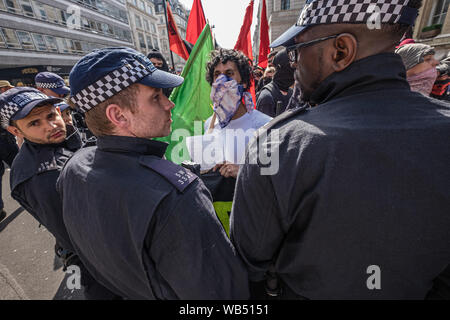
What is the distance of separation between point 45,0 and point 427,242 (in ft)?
117

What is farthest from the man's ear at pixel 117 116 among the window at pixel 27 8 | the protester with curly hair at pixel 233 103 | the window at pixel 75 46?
the window at pixel 75 46

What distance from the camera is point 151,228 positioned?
944 millimetres

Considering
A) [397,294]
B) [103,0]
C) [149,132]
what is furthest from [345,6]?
[103,0]

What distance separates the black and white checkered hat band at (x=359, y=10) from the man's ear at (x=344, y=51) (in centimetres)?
7

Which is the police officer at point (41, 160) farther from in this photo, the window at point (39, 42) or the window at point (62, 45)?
the window at point (62, 45)

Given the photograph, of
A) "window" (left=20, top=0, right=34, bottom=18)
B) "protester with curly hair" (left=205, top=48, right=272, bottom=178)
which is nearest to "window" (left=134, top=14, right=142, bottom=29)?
"window" (left=20, top=0, right=34, bottom=18)

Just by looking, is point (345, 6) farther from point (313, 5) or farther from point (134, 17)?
point (134, 17)

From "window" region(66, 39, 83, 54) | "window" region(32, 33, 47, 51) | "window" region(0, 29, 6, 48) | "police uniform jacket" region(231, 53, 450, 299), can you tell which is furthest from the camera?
"window" region(66, 39, 83, 54)

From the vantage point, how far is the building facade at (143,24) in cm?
4047

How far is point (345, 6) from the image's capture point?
906 millimetres

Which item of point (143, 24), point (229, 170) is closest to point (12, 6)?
point (143, 24)

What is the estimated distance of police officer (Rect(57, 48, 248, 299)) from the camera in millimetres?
943

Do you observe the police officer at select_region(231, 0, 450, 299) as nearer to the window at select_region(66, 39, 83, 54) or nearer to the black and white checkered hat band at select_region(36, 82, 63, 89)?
the black and white checkered hat band at select_region(36, 82, 63, 89)

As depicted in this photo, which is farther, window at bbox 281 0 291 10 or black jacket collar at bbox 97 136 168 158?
window at bbox 281 0 291 10
